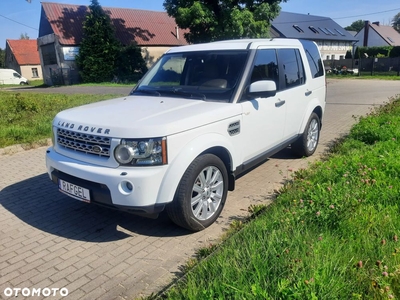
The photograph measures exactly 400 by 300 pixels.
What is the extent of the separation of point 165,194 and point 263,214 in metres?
1.21

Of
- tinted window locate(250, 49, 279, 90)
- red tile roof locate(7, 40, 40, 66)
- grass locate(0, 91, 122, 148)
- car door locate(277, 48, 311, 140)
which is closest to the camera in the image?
tinted window locate(250, 49, 279, 90)

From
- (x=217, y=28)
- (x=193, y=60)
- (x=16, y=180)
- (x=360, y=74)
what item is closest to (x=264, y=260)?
(x=193, y=60)

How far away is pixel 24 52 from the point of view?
2285 inches

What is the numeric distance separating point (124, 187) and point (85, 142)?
2.26ft

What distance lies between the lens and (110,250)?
136 inches

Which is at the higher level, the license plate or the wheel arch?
the wheel arch

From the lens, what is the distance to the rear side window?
6035mm

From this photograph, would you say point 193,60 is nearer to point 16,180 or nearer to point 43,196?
point 43,196

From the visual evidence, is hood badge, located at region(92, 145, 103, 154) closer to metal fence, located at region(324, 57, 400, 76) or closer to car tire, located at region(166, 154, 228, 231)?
car tire, located at region(166, 154, 228, 231)

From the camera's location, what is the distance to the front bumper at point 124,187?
307cm

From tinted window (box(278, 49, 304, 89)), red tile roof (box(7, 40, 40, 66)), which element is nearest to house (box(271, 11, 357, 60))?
red tile roof (box(7, 40, 40, 66))

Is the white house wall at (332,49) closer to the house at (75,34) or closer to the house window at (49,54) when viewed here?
the house at (75,34)

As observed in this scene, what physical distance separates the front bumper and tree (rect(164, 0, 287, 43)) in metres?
23.4

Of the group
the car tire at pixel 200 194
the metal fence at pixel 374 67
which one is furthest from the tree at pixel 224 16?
the car tire at pixel 200 194
